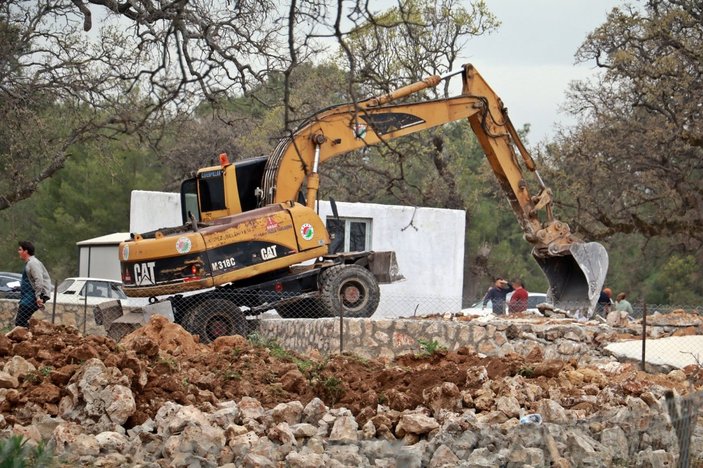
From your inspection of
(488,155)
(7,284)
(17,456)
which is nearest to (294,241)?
(488,155)

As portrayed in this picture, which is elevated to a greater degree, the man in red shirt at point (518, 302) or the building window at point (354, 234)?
the building window at point (354, 234)

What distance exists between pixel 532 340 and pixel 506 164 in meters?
5.88

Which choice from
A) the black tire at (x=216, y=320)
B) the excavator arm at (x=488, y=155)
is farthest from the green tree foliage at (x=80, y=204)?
the black tire at (x=216, y=320)

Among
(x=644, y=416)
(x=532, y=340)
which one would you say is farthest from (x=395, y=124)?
(x=644, y=416)

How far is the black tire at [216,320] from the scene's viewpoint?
59.7 feet

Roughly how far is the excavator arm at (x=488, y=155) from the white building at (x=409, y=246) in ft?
13.6

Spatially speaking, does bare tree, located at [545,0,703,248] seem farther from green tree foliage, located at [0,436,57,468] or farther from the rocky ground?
green tree foliage, located at [0,436,57,468]

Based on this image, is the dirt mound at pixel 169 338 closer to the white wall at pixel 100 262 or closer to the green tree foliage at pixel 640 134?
the white wall at pixel 100 262

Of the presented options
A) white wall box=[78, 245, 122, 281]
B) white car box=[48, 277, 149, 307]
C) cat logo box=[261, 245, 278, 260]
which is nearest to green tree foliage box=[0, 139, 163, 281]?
white wall box=[78, 245, 122, 281]

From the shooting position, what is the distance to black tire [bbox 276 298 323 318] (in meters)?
19.6

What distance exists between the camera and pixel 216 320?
18.4m

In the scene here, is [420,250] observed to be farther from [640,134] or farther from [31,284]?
[31,284]

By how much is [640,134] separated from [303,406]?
23.3m

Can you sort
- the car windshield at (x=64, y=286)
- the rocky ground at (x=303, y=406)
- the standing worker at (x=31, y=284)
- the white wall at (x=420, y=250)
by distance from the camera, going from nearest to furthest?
the rocky ground at (x=303, y=406)
the standing worker at (x=31, y=284)
the car windshield at (x=64, y=286)
the white wall at (x=420, y=250)
